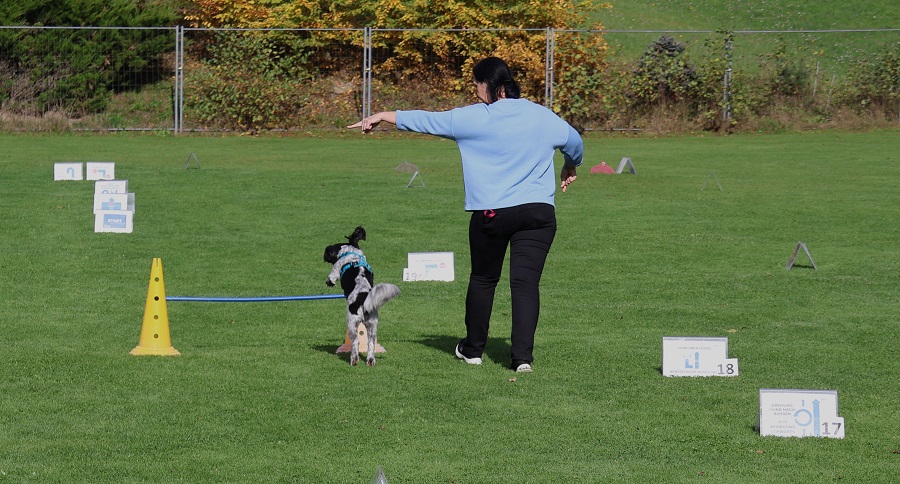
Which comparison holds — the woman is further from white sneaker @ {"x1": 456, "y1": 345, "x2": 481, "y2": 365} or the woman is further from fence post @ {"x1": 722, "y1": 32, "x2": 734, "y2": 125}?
fence post @ {"x1": 722, "y1": 32, "x2": 734, "y2": 125}

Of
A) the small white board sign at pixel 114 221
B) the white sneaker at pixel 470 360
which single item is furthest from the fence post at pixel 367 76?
the white sneaker at pixel 470 360

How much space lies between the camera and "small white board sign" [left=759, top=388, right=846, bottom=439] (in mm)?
7035

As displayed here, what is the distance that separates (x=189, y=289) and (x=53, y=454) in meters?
5.58

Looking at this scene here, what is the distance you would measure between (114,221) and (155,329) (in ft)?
22.5

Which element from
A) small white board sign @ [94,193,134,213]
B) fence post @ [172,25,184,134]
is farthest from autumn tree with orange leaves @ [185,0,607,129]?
small white board sign @ [94,193,134,213]

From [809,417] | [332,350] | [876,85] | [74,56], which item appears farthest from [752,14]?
[809,417]

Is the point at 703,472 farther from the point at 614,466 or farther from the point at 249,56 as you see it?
the point at 249,56

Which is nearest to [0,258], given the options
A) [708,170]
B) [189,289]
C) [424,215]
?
[189,289]

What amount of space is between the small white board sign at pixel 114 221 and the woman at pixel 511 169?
773cm

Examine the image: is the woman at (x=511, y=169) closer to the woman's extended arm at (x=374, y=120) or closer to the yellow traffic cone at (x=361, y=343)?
the woman's extended arm at (x=374, y=120)

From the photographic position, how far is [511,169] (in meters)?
8.58

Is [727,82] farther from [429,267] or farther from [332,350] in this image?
[332,350]

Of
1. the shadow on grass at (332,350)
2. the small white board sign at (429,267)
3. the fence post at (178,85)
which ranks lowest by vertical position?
the shadow on grass at (332,350)

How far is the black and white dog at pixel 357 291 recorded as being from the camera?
855 centimetres
